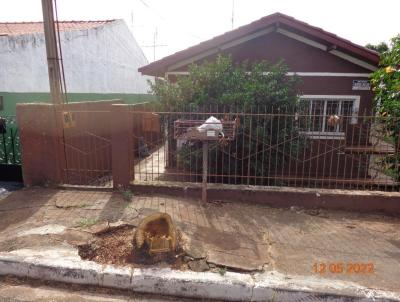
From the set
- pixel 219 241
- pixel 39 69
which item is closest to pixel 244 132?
pixel 219 241

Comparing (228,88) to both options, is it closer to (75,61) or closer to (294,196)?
(294,196)

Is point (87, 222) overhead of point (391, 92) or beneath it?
beneath

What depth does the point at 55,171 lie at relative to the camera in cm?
552

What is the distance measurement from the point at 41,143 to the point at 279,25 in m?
5.98

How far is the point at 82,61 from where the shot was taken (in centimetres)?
1281

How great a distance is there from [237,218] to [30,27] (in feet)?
40.3

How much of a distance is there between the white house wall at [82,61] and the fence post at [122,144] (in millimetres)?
7214

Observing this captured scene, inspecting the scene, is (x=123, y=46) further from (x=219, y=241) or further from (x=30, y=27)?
(x=219, y=241)

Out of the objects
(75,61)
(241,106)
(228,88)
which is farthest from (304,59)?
(75,61)

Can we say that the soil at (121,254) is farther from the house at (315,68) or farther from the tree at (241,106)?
the house at (315,68)

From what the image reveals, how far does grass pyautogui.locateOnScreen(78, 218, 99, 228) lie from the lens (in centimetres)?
411

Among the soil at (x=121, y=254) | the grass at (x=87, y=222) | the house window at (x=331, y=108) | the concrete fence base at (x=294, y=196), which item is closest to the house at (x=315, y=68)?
the house window at (x=331, y=108)

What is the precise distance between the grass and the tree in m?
2.44

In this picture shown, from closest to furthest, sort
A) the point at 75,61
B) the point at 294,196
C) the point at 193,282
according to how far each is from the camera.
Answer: the point at 193,282 → the point at 294,196 → the point at 75,61
